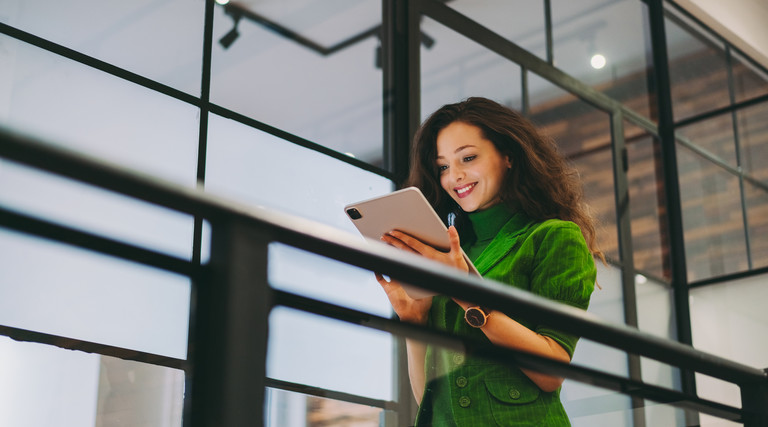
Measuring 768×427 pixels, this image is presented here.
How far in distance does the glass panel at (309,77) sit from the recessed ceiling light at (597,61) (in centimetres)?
156

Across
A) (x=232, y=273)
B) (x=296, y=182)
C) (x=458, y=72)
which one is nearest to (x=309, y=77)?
(x=296, y=182)

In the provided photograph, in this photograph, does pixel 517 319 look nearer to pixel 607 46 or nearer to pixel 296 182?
pixel 296 182

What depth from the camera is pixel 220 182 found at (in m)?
2.80

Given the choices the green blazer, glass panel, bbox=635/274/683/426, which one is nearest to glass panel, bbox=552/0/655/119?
glass panel, bbox=635/274/683/426

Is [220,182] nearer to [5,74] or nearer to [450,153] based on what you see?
[5,74]

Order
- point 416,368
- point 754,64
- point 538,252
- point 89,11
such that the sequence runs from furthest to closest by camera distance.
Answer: point 754,64
point 89,11
point 538,252
point 416,368

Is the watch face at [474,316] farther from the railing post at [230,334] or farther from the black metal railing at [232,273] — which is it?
the railing post at [230,334]

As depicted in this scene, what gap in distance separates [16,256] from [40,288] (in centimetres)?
9

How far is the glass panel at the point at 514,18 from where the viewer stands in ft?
13.3

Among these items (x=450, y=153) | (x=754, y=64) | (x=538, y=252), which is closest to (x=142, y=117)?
(x=450, y=153)

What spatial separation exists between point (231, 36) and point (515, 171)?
152 centimetres

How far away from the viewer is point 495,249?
5.24 ft

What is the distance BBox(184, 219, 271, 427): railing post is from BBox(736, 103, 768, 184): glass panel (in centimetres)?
478

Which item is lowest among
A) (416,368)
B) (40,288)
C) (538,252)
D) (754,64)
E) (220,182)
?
(416,368)
